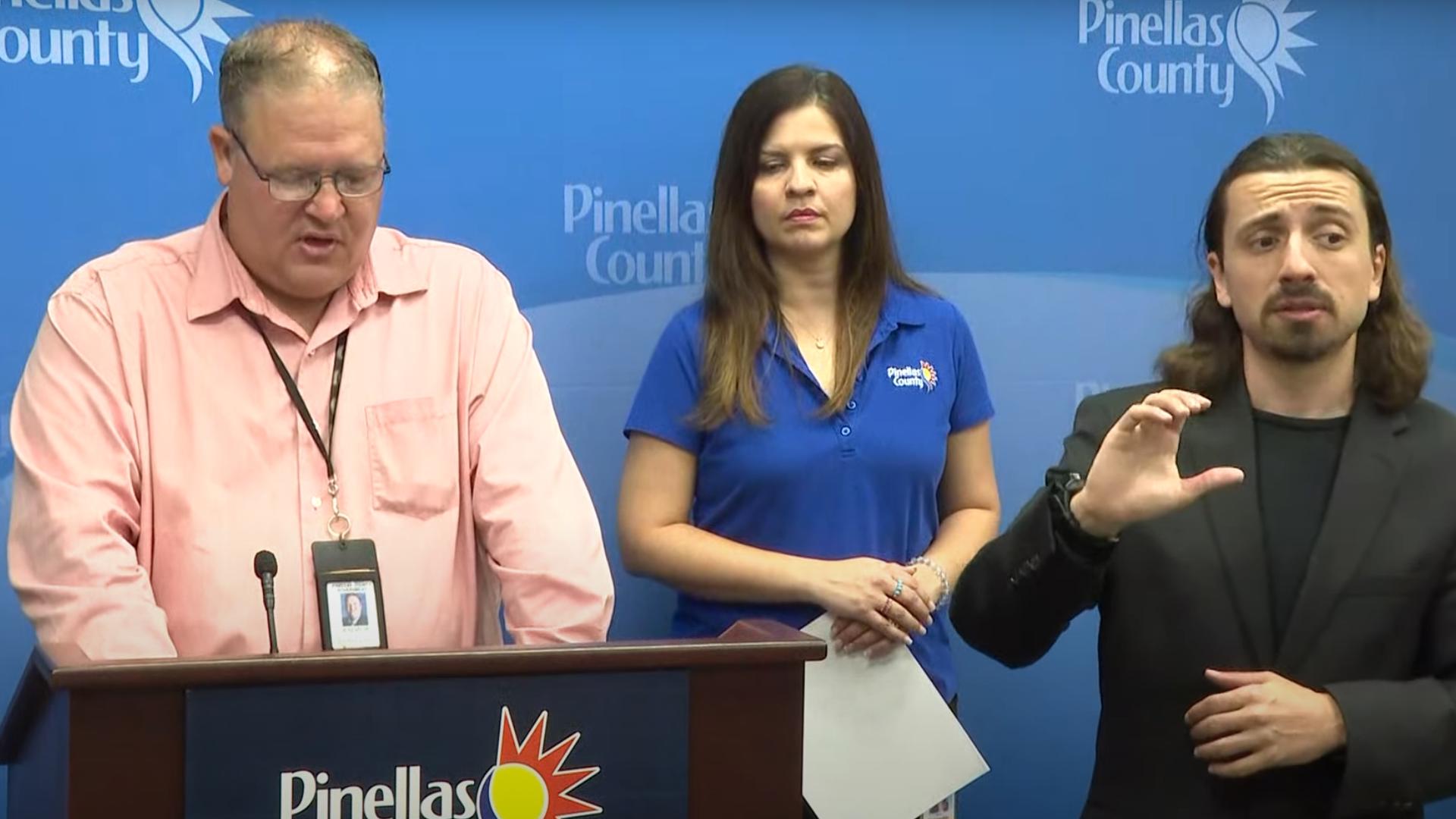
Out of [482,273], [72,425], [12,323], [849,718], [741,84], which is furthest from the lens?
[741,84]

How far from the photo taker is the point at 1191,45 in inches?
145

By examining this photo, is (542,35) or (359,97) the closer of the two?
(359,97)

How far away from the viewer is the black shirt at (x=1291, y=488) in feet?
8.17

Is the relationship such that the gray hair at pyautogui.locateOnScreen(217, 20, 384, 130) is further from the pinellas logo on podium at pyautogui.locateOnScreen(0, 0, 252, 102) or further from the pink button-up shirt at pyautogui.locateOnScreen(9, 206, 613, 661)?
the pinellas logo on podium at pyautogui.locateOnScreen(0, 0, 252, 102)

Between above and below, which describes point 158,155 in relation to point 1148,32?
below

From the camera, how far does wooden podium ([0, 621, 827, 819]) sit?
69.2 inches

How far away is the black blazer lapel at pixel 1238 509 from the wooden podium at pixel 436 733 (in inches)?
31.6

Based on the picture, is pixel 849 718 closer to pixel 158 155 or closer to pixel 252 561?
pixel 252 561

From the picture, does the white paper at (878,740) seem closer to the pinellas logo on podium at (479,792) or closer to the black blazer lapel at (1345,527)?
the black blazer lapel at (1345,527)

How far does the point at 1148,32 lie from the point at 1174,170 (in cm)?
28

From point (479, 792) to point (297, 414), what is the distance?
80 cm

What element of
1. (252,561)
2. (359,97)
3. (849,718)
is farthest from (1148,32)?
(252,561)

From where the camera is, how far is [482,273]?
2.65 meters

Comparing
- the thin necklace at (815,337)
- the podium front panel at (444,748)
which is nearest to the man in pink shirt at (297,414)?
the podium front panel at (444,748)
